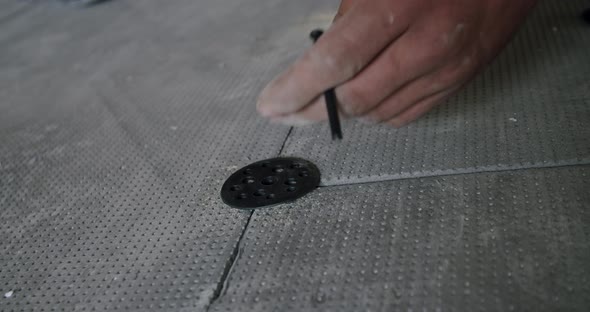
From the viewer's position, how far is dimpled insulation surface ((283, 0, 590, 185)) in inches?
44.0

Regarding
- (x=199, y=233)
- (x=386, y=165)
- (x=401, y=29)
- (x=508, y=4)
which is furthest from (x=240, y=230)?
(x=508, y=4)

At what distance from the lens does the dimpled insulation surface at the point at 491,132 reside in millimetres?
1117

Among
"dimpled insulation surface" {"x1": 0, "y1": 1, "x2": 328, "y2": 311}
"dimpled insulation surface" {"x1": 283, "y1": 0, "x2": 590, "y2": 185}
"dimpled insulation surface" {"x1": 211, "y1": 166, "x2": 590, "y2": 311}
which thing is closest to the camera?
"dimpled insulation surface" {"x1": 211, "y1": 166, "x2": 590, "y2": 311}

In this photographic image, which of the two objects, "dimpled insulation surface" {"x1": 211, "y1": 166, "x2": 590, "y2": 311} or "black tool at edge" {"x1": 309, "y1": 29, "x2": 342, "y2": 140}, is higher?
"black tool at edge" {"x1": 309, "y1": 29, "x2": 342, "y2": 140}

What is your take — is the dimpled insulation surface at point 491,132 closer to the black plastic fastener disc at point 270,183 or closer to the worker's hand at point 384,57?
the black plastic fastener disc at point 270,183

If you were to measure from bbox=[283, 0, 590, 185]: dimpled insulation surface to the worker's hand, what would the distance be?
0.24 meters

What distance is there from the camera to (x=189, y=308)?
0.90 metres

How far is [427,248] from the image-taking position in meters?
0.92

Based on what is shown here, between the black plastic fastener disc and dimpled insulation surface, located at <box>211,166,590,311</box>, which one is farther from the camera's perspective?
the black plastic fastener disc

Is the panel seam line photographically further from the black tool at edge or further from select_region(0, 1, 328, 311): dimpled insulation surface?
the black tool at edge

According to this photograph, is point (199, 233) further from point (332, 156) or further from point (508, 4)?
point (508, 4)

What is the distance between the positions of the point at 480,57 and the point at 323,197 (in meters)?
0.41

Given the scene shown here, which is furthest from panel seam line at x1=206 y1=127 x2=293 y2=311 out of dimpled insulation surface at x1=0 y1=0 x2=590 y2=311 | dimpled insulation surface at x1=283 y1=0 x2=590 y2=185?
dimpled insulation surface at x1=283 y1=0 x2=590 y2=185

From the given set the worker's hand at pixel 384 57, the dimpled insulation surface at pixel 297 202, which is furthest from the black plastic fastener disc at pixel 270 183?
the worker's hand at pixel 384 57
